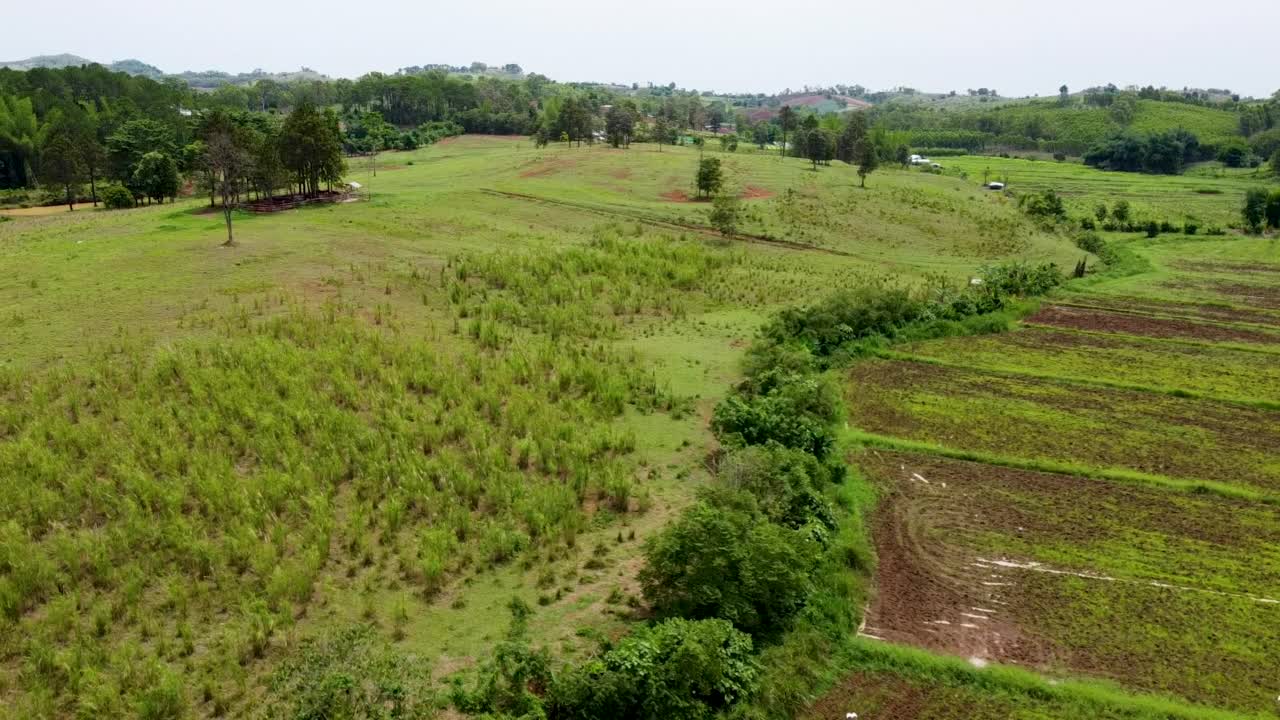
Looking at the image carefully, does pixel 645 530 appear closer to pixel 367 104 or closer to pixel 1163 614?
pixel 1163 614

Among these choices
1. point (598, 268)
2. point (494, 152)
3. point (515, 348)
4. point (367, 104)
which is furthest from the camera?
point (367, 104)

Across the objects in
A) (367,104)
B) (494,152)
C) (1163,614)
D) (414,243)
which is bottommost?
(1163,614)

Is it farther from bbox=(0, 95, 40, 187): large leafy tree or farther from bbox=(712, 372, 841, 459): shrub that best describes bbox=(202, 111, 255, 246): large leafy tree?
bbox=(0, 95, 40, 187): large leafy tree

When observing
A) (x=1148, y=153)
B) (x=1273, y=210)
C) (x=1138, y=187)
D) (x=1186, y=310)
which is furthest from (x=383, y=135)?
(x=1148, y=153)

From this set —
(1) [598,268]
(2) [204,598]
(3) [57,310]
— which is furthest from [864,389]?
(3) [57,310]

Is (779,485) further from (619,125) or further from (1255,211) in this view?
(619,125)

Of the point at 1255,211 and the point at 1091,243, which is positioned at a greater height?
the point at 1255,211
